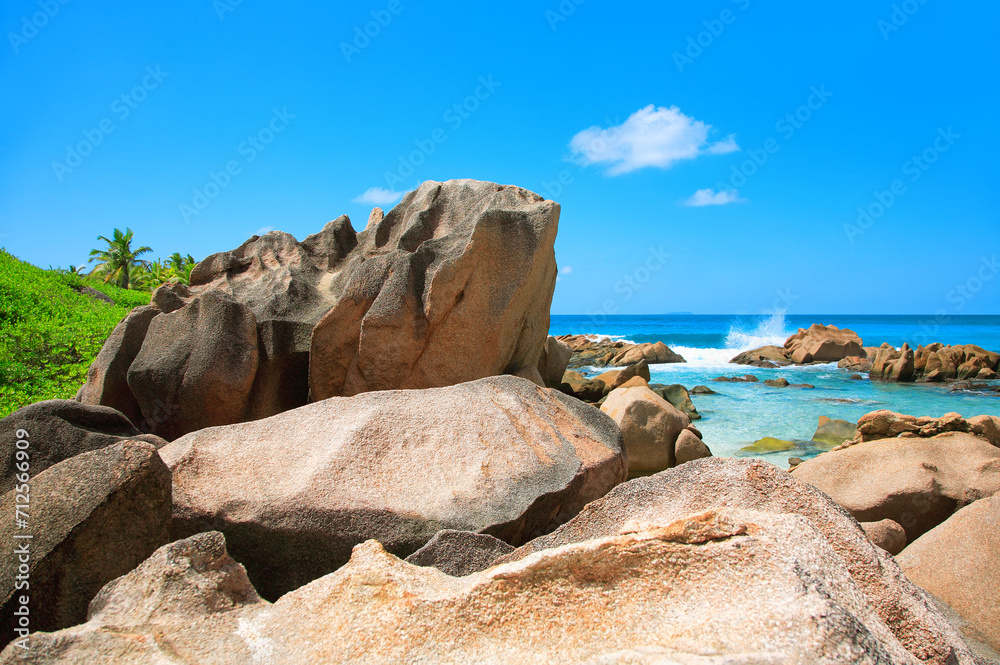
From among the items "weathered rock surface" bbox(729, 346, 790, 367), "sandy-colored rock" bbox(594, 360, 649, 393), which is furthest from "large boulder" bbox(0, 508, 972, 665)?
"weathered rock surface" bbox(729, 346, 790, 367)

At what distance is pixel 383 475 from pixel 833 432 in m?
10.4

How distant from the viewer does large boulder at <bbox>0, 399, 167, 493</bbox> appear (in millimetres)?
3771

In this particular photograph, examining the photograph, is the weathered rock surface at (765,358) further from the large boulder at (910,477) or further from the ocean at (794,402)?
the large boulder at (910,477)

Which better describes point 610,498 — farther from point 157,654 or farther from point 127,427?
point 127,427

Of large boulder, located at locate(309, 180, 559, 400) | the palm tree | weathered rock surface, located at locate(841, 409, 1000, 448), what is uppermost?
the palm tree

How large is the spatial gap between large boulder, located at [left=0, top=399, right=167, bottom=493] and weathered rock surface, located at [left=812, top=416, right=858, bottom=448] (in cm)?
1097

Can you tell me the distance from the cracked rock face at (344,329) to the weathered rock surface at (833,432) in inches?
276

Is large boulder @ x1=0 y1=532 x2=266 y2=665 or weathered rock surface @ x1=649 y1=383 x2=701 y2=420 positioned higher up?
weathered rock surface @ x1=649 y1=383 x2=701 y2=420

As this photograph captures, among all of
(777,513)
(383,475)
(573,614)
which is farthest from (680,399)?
(573,614)

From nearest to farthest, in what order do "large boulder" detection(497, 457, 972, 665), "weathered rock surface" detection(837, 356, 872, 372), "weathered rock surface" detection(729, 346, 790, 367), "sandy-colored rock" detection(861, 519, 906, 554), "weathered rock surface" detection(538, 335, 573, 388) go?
"large boulder" detection(497, 457, 972, 665) → "sandy-colored rock" detection(861, 519, 906, 554) → "weathered rock surface" detection(538, 335, 573, 388) → "weathered rock surface" detection(837, 356, 872, 372) → "weathered rock surface" detection(729, 346, 790, 367)

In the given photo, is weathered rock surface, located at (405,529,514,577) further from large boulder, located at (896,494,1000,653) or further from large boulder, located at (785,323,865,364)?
large boulder, located at (785,323,865,364)

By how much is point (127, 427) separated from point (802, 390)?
18.6 meters

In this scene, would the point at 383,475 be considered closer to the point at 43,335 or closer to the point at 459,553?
the point at 459,553

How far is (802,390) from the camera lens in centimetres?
1878
